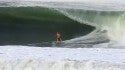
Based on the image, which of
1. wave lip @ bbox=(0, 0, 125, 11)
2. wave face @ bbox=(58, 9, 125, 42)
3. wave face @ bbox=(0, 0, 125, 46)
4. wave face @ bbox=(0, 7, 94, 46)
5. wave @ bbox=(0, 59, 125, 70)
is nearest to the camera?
wave @ bbox=(0, 59, 125, 70)

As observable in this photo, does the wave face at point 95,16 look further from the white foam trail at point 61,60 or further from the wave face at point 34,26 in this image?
the white foam trail at point 61,60

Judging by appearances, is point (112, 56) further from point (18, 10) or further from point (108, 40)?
point (18, 10)

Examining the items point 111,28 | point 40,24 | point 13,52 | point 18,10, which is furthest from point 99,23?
point 13,52

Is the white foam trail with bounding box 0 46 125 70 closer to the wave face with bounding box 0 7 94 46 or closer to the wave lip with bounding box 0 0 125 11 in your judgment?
the wave face with bounding box 0 7 94 46

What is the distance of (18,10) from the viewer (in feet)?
75.4

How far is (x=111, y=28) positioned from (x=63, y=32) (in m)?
1.98

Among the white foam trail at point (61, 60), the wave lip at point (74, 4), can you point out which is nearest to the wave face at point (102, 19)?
the wave lip at point (74, 4)

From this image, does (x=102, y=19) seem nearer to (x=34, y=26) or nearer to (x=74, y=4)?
(x=34, y=26)

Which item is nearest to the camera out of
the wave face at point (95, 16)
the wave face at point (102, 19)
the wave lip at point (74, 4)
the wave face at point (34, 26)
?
the wave face at point (95, 16)

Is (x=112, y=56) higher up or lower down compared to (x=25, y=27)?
lower down

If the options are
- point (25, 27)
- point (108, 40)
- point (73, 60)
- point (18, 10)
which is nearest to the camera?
point (73, 60)

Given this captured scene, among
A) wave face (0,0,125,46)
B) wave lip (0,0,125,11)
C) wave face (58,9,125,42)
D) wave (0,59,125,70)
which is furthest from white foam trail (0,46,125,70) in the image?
wave lip (0,0,125,11)

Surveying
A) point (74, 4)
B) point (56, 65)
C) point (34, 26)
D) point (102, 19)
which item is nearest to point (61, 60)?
point (56, 65)

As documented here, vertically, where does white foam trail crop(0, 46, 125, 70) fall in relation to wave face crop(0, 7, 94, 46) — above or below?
below
